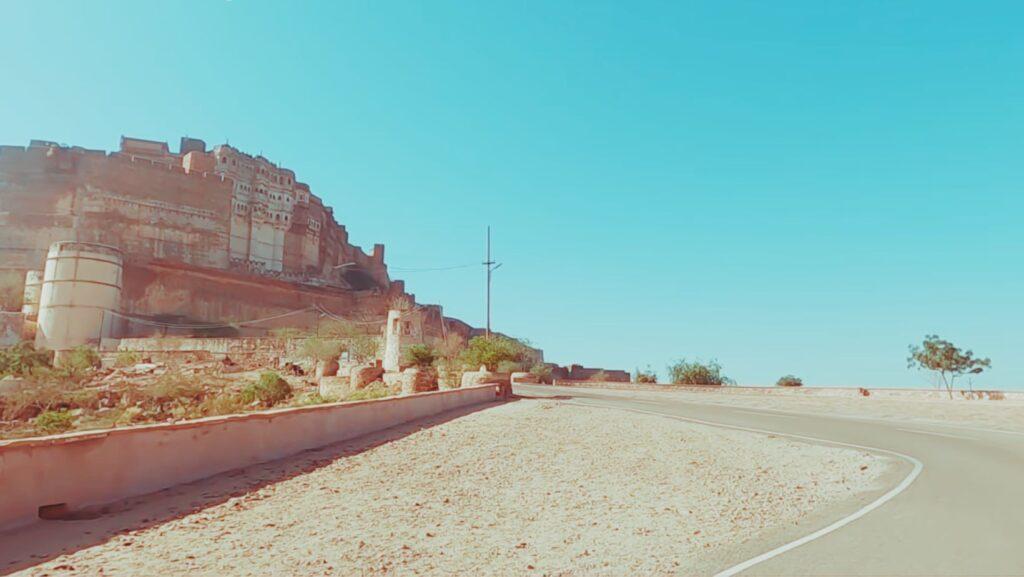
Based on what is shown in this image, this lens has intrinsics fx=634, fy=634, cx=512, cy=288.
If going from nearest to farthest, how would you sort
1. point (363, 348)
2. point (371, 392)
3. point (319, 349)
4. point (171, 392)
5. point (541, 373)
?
point (371, 392)
point (171, 392)
point (363, 348)
point (319, 349)
point (541, 373)

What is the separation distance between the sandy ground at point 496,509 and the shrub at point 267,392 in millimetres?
12691

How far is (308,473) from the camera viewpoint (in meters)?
8.95

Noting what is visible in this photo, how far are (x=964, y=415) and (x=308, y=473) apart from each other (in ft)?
68.7

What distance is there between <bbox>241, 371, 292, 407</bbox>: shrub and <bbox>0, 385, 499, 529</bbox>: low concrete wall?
41.3ft

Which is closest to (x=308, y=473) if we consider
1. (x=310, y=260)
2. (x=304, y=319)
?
(x=304, y=319)

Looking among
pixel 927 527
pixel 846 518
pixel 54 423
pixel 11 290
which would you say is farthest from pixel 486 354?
pixel 11 290

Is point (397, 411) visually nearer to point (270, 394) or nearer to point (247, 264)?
point (270, 394)

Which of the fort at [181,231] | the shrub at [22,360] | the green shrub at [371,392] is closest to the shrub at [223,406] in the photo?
the green shrub at [371,392]

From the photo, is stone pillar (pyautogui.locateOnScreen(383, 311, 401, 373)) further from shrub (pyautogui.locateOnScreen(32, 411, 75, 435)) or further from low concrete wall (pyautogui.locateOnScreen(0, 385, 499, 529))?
low concrete wall (pyautogui.locateOnScreen(0, 385, 499, 529))

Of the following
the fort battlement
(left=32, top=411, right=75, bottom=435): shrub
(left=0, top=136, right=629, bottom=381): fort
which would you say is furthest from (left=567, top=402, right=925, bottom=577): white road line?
the fort battlement

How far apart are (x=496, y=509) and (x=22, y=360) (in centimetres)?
3823

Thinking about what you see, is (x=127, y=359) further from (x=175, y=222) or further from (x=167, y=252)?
(x=175, y=222)

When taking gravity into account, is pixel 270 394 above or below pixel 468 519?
above

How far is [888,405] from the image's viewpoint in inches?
961
